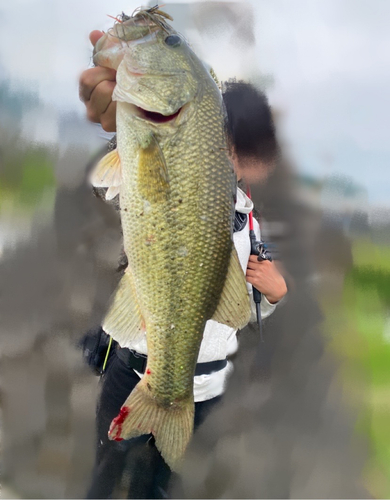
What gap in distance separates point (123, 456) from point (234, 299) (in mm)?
669

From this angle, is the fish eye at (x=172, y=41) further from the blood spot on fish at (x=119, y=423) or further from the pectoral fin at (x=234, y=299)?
the blood spot on fish at (x=119, y=423)

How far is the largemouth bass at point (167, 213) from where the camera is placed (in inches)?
19.3

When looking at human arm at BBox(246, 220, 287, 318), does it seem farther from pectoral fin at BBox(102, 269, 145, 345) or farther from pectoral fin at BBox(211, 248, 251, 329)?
pectoral fin at BBox(102, 269, 145, 345)

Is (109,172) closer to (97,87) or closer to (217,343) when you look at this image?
(97,87)

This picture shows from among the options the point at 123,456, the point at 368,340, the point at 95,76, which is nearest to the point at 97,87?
the point at 95,76

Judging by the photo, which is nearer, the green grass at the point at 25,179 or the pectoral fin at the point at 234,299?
the pectoral fin at the point at 234,299

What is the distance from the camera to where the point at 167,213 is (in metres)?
0.50

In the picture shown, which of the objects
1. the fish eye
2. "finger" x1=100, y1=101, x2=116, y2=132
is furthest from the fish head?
"finger" x1=100, y1=101, x2=116, y2=132

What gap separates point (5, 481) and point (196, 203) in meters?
1.56

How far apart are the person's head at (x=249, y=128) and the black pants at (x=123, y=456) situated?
27.2 inches

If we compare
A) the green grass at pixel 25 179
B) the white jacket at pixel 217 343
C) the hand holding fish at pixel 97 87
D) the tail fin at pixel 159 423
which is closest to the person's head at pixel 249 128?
the white jacket at pixel 217 343

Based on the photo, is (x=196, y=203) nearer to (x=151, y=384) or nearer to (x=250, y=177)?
(x=151, y=384)

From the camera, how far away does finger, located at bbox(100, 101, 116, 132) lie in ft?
1.98

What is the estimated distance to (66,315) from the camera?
56.6 inches
